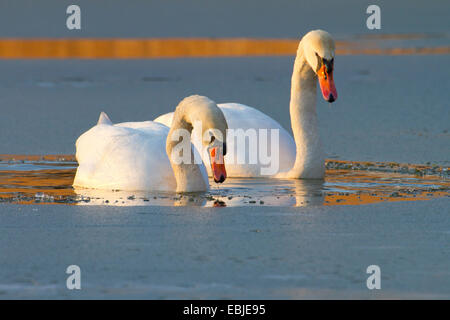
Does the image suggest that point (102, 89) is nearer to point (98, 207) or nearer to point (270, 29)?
point (98, 207)

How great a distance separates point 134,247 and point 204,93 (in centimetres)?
961

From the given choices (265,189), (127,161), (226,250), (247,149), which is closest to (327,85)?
(265,189)

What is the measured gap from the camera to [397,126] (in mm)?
12328

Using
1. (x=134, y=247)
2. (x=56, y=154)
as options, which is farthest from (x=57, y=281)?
(x=56, y=154)

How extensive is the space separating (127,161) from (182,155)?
59cm

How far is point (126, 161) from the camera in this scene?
857cm

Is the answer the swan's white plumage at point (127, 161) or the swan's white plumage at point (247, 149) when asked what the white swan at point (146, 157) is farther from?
the swan's white plumage at point (247, 149)

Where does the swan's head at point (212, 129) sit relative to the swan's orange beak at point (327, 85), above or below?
below

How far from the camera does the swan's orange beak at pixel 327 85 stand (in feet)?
28.4

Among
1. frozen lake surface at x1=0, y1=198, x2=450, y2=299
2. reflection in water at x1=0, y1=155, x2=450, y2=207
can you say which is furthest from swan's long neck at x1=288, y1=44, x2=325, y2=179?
frozen lake surface at x1=0, y1=198, x2=450, y2=299

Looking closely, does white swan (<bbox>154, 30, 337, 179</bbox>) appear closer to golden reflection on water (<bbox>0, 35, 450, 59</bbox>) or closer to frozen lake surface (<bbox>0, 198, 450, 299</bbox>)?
frozen lake surface (<bbox>0, 198, 450, 299</bbox>)

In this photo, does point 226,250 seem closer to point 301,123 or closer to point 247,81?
point 301,123

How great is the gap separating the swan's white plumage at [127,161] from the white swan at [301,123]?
83 centimetres

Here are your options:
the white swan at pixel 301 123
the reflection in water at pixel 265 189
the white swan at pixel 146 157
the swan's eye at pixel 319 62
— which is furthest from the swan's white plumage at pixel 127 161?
the swan's eye at pixel 319 62
